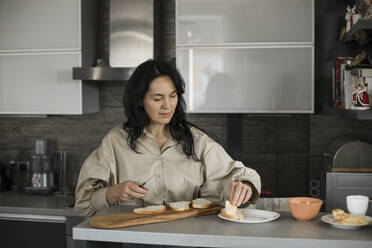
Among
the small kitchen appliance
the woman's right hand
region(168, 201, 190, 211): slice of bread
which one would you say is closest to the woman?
the woman's right hand

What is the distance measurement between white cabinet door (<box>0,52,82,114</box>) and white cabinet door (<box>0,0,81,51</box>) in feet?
0.22

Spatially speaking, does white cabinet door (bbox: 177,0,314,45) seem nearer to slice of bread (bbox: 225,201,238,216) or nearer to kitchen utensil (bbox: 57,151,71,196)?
kitchen utensil (bbox: 57,151,71,196)

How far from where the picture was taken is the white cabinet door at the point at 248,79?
290 cm

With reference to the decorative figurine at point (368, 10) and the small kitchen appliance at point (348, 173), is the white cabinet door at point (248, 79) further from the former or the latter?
the decorative figurine at point (368, 10)

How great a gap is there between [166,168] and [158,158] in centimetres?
5

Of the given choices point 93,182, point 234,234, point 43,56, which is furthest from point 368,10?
point 43,56

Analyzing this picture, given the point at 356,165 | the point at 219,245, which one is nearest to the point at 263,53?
the point at 356,165

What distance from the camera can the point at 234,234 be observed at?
1393mm

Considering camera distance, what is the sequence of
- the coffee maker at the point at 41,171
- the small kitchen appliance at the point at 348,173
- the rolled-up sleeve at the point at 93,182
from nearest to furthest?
the rolled-up sleeve at the point at 93,182 < the small kitchen appliance at the point at 348,173 < the coffee maker at the point at 41,171

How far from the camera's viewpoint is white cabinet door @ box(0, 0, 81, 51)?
122 inches

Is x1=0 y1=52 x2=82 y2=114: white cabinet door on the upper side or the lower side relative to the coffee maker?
upper

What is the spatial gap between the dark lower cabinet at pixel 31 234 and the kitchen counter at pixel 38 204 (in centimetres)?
7

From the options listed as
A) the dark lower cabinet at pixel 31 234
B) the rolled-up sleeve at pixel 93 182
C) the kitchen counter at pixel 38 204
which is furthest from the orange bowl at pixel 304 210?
the dark lower cabinet at pixel 31 234

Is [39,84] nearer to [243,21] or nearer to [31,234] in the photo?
[31,234]
